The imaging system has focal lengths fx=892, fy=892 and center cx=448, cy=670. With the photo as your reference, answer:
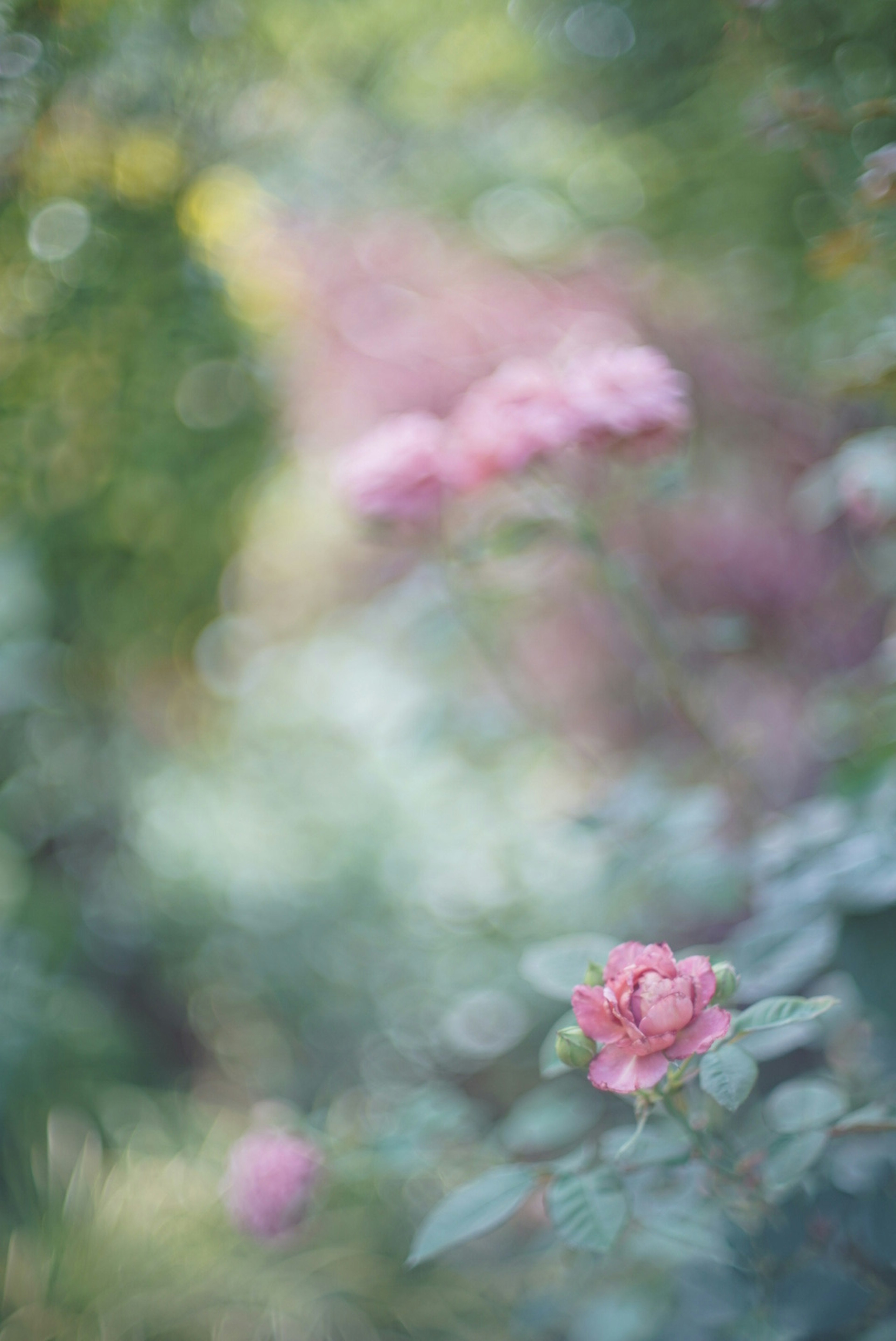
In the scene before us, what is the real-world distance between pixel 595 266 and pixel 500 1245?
76.5 inches

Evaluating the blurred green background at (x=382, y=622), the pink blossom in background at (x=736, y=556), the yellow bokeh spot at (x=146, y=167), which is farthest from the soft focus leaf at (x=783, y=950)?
the pink blossom in background at (x=736, y=556)

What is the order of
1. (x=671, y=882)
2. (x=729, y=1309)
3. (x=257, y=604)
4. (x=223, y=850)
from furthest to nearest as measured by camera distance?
(x=257, y=604) < (x=223, y=850) < (x=671, y=882) < (x=729, y=1309)

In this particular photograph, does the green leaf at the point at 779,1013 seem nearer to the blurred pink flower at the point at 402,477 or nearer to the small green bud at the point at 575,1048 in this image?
the small green bud at the point at 575,1048

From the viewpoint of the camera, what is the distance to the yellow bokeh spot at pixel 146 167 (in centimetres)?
116

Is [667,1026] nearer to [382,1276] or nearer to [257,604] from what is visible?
[382,1276]

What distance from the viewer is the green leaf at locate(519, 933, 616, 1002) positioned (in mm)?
573

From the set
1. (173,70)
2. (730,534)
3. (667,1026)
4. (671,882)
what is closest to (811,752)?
(730,534)

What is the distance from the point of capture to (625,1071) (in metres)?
0.44

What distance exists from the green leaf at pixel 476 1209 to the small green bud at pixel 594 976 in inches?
5.5

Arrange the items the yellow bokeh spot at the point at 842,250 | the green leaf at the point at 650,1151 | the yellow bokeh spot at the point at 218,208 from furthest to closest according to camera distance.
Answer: the yellow bokeh spot at the point at 218,208
the yellow bokeh spot at the point at 842,250
the green leaf at the point at 650,1151

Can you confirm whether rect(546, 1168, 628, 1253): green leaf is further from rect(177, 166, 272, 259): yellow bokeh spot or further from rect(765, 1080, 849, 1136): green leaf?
rect(177, 166, 272, 259): yellow bokeh spot

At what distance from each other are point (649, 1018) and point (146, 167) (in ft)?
4.13

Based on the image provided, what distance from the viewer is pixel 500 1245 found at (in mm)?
1132

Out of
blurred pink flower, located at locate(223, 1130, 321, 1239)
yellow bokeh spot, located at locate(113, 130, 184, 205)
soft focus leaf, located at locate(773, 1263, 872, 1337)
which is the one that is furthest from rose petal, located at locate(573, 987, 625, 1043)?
yellow bokeh spot, located at locate(113, 130, 184, 205)
